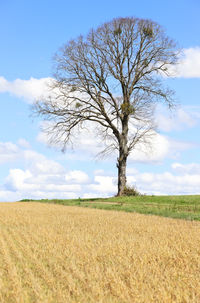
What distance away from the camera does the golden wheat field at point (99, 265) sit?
6.44 meters

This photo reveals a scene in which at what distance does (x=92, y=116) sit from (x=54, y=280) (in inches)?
1093

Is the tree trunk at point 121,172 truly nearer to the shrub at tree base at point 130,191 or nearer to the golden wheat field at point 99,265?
the shrub at tree base at point 130,191

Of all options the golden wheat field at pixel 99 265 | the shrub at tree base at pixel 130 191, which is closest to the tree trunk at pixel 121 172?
the shrub at tree base at pixel 130 191

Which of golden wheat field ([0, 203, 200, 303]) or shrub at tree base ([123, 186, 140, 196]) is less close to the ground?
shrub at tree base ([123, 186, 140, 196])

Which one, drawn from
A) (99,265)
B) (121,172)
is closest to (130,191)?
(121,172)

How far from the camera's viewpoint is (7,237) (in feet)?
41.3

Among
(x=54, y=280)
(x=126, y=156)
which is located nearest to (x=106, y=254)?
(x=54, y=280)

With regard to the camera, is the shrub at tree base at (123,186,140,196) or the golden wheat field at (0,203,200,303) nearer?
the golden wheat field at (0,203,200,303)

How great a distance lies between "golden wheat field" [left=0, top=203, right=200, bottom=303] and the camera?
644 cm

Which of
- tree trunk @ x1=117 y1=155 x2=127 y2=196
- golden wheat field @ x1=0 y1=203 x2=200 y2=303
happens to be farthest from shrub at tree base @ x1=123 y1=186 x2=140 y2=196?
golden wheat field @ x1=0 y1=203 x2=200 y2=303

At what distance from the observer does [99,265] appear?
840 cm

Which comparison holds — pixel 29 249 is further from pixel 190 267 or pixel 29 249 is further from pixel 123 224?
pixel 123 224

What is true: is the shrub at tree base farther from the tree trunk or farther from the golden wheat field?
the golden wheat field

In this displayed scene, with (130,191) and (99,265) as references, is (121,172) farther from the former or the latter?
(99,265)
